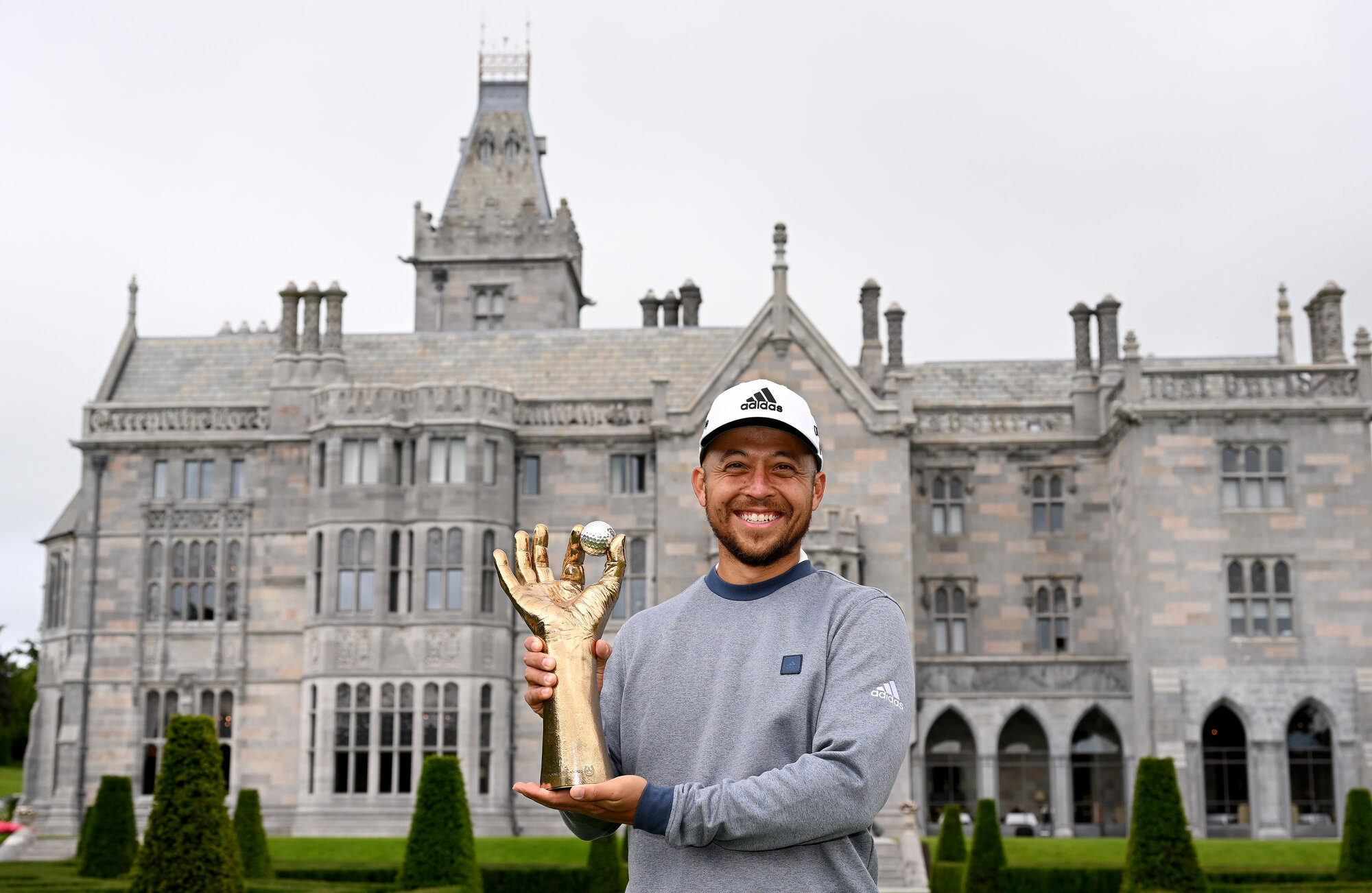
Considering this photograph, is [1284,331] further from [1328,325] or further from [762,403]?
[762,403]

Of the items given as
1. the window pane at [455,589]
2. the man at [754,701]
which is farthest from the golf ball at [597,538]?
the window pane at [455,589]

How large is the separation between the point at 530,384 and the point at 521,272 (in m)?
11.2

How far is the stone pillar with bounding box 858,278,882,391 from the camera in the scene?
1378 inches

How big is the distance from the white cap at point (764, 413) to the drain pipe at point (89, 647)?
104ft

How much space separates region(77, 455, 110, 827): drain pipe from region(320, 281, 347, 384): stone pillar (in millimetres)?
5220

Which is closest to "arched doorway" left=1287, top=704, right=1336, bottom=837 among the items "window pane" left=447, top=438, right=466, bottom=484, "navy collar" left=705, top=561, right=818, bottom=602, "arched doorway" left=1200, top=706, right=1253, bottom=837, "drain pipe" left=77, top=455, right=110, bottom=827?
"arched doorway" left=1200, top=706, right=1253, bottom=837

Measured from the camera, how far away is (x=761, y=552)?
166 inches

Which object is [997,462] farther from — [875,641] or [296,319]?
[875,641]

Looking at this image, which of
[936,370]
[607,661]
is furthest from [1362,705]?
[607,661]

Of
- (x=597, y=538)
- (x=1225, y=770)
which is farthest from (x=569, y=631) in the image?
(x=1225, y=770)

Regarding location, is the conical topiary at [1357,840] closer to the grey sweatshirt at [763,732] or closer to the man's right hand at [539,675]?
the grey sweatshirt at [763,732]

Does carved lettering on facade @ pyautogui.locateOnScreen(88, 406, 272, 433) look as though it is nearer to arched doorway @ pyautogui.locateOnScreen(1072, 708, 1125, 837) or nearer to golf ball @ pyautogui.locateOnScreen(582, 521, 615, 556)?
arched doorway @ pyautogui.locateOnScreen(1072, 708, 1125, 837)

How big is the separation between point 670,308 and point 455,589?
11170 millimetres

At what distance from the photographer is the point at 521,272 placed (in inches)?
1816
